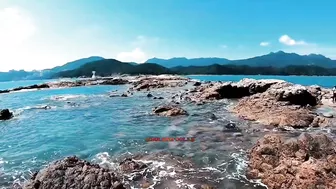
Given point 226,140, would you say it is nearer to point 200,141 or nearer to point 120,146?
Result: point 200,141

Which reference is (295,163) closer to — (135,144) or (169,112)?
(135,144)

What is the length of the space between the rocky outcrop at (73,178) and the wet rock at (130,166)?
4.73 meters

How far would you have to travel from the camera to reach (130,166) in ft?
58.2

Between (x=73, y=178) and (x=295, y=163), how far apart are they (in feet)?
36.2

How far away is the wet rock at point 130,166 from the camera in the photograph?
17.4m

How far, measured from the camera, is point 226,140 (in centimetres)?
2364

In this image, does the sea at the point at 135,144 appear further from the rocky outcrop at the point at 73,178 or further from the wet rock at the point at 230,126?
the rocky outcrop at the point at 73,178

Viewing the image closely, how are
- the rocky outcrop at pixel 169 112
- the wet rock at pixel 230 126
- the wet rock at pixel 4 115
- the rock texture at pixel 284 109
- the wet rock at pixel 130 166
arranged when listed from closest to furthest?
the wet rock at pixel 130 166 < the wet rock at pixel 230 126 < the rock texture at pixel 284 109 < the rocky outcrop at pixel 169 112 < the wet rock at pixel 4 115

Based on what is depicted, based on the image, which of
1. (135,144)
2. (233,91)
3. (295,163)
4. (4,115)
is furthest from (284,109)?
(4,115)

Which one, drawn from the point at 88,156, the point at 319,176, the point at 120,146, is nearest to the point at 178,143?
the point at 120,146

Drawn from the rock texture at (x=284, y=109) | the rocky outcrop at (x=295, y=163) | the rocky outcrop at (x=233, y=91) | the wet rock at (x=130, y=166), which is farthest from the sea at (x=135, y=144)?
the rocky outcrop at (x=233, y=91)

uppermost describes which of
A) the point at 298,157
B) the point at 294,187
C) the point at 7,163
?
the point at 298,157

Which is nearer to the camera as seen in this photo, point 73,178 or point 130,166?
point 73,178

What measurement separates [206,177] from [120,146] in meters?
9.68
